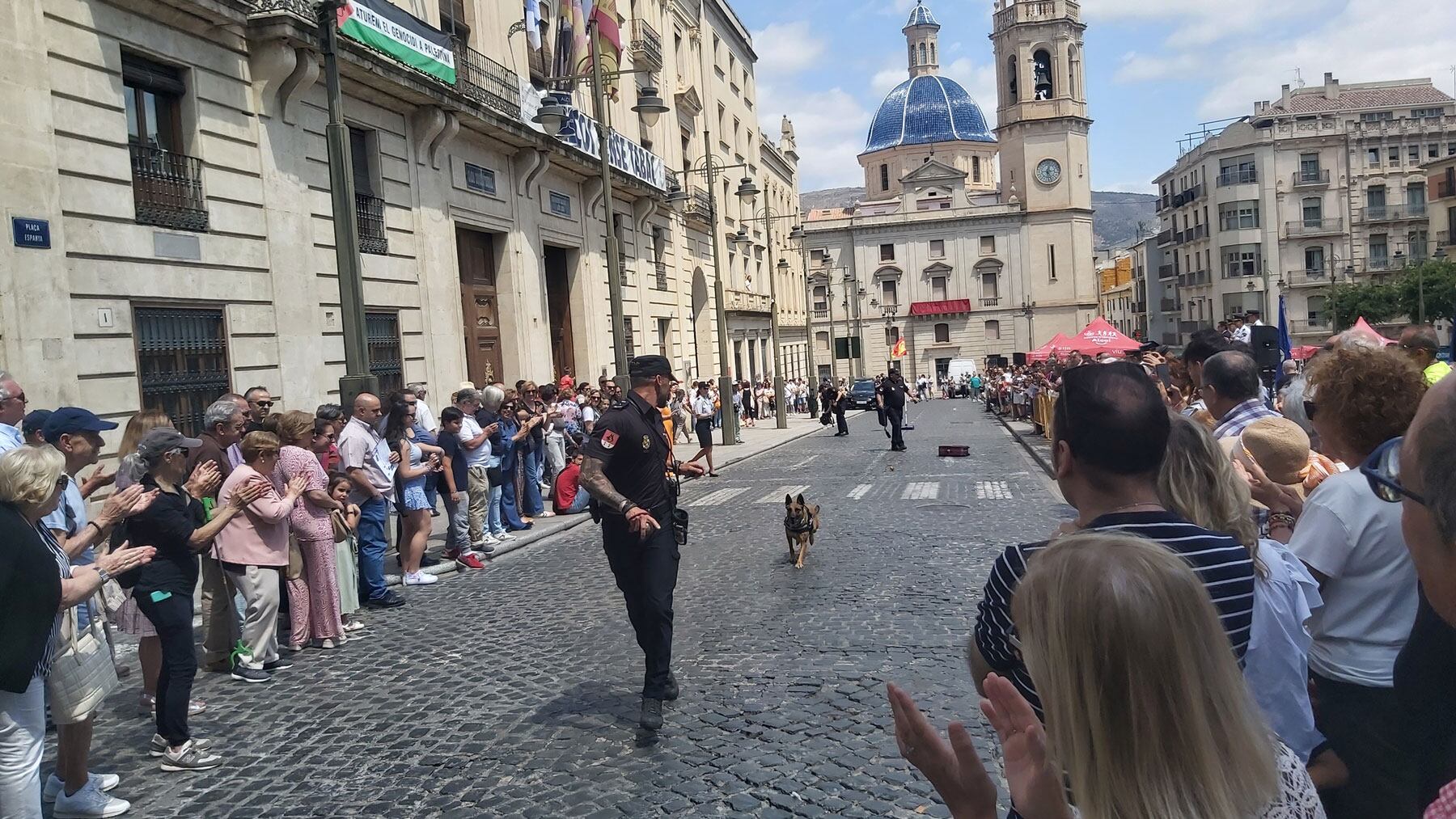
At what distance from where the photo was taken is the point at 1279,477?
378 centimetres

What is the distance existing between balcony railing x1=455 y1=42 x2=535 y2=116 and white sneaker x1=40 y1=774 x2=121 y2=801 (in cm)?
1569

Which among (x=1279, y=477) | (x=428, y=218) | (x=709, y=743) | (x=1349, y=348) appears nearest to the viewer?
(x=1349, y=348)

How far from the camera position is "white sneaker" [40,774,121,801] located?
4.82 m

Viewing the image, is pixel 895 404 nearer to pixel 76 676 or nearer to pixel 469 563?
pixel 469 563

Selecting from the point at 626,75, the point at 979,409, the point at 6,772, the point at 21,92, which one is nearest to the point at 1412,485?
the point at 6,772

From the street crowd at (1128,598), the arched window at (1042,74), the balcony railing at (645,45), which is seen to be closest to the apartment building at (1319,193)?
the arched window at (1042,74)

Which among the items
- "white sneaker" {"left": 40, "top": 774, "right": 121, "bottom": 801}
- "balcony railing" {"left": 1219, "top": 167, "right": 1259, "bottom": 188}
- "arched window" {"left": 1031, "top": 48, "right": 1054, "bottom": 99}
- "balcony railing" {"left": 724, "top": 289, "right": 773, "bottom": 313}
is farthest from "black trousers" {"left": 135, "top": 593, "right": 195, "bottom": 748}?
"arched window" {"left": 1031, "top": 48, "right": 1054, "bottom": 99}

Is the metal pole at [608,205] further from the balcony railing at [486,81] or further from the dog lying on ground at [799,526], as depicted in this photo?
the dog lying on ground at [799,526]

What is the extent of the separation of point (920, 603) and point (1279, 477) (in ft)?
14.3

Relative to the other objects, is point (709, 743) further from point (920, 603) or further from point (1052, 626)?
point (1052, 626)

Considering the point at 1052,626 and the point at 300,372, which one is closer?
the point at 1052,626

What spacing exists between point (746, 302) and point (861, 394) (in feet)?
29.2

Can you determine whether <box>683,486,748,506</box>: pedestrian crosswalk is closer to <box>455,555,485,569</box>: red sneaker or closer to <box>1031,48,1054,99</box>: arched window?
<box>455,555,485,569</box>: red sneaker

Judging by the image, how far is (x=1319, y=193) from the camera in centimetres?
6300
